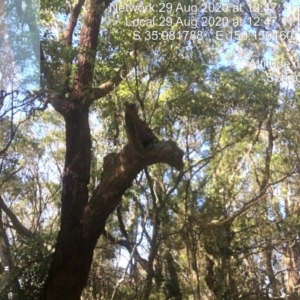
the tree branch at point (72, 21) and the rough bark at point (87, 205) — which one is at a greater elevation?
the tree branch at point (72, 21)

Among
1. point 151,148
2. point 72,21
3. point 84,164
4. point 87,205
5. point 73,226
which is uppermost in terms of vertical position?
point 72,21

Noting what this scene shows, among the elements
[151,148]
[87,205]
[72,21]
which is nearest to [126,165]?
[151,148]

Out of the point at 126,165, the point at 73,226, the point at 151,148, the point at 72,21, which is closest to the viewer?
the point at 151,148

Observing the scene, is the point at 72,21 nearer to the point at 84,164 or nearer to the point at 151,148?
the point at 84,164

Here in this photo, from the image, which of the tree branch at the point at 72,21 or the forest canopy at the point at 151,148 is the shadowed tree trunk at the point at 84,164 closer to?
the forest canopy at the point at 151,148

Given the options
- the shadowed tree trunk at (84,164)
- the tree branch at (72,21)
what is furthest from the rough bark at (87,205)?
the tree branch at (72,21)

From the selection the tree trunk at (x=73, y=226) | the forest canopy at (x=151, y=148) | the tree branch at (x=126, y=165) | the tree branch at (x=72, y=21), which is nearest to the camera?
the tree branch at (x=126, y=165)

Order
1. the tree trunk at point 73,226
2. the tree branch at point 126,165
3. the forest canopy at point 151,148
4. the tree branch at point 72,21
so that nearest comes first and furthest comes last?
the tree branch at point 126,165 → the tree trunk at point 73,226 → the forest canopy at point 151,148 → the tree branch at point 72,21

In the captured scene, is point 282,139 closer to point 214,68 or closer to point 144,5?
point 214,68

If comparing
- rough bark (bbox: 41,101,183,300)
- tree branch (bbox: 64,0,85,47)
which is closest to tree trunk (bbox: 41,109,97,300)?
rough bark (bbox: 41,101,183,300)

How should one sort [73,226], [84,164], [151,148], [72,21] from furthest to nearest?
[72,21], [84,164], [73,226], [151,148]

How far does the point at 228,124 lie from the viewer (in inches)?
161

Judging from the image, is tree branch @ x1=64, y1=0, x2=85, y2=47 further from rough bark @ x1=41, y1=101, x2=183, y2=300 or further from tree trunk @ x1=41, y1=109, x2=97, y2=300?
rough bark @ x1=41, y1=101, x2=183, y2=300

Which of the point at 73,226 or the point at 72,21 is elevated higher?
the point at 72,21
